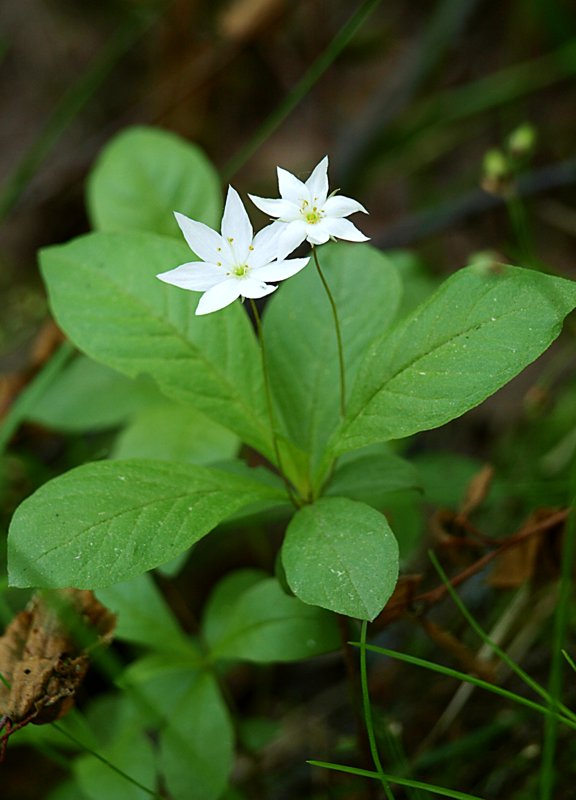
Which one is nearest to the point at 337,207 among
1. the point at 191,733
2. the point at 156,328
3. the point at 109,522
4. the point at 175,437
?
the point at 156,328

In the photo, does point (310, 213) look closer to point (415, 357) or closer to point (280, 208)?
point (280, 208)

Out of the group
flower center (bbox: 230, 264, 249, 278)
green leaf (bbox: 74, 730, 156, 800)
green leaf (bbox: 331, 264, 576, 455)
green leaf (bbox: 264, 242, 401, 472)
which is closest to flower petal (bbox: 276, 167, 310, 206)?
flower center (bbox: 230, 264, 249, 278)

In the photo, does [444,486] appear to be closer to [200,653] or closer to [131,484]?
[200,653]

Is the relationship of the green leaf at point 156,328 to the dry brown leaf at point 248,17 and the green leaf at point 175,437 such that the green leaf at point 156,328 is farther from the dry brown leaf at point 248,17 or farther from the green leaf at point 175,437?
the dry brown leaf at point 248,17

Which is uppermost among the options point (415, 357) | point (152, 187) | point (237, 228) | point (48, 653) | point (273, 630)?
point (237, 228)


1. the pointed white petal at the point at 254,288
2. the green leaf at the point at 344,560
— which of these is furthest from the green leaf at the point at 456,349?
the pointed white petal at the point at 254,288

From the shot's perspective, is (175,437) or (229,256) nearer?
(229,256)
